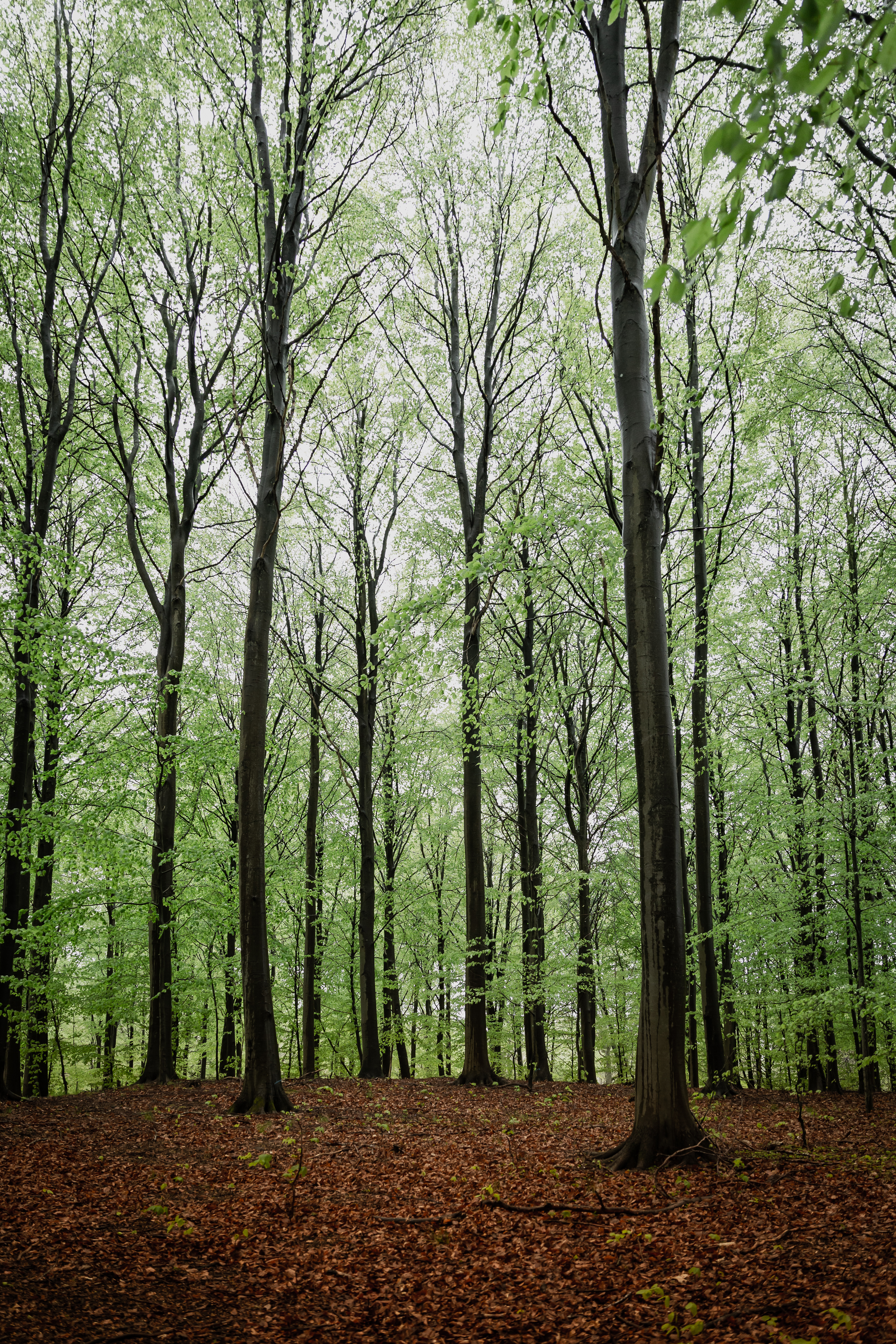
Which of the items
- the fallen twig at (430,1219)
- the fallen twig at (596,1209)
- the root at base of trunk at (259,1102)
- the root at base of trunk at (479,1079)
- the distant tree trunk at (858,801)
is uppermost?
the distant tree trunk at (858,801)

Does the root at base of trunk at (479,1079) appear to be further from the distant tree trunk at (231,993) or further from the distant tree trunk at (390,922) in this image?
the distant tree trunk at (390,922)

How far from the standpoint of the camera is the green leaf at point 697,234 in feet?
6.07

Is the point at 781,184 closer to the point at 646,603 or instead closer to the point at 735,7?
the point at 735,7

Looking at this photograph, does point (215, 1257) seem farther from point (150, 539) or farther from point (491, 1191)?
point (150, 539)

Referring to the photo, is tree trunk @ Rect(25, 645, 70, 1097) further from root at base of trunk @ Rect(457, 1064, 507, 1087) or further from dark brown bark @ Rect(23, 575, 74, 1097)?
root at base of trunk @ Rect(457, 1064, 507, 1087)

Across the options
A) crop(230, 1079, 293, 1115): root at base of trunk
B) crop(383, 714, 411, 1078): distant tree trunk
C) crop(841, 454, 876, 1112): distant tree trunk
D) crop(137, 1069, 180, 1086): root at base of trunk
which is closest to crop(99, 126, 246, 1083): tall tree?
crop(137, 1069, 180, 1086): root at base of trunk

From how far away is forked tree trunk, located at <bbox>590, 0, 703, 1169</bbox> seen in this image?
16.3 feet

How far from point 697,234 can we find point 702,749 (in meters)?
9.34

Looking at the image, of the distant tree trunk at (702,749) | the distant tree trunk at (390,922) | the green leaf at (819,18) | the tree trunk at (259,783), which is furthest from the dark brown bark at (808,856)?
the green leaf at (819,18)

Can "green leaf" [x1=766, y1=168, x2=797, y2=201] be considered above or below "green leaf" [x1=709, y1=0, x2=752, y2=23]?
below

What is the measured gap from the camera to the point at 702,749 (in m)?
10.4

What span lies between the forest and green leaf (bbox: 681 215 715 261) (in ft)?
0.87

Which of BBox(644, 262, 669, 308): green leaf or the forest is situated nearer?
BBox(644, 262, 669, 308): green leaf

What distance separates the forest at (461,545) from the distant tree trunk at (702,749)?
104mm
